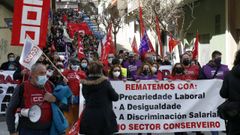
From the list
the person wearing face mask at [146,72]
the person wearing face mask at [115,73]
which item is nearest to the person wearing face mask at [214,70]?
the person wearing face mask at [146,72]

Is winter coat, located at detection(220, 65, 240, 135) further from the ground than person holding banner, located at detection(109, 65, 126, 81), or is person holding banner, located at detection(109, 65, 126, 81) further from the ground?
person holding banner, located at detection(109, 65, 126, 81)

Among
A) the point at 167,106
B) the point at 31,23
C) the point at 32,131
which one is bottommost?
the point at 32,131

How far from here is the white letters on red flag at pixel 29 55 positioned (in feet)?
22.1

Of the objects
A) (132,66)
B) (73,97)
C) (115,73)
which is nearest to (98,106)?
(73,97)

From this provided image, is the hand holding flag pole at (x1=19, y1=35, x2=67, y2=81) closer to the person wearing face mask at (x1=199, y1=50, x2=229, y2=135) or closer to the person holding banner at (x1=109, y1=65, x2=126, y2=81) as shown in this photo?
the person holding banner at (x1=109, y1=65, x2=126, y2=81)

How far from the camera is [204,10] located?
28.2 m

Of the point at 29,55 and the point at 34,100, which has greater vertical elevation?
the point at 29,55

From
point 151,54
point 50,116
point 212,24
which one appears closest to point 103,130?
point 50,116

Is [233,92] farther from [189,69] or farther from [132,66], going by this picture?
[132,66]

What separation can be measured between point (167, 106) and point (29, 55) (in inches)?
163

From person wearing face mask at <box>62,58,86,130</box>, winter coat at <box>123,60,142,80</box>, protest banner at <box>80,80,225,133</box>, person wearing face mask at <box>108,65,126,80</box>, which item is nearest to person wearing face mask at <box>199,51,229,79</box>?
protest banner at <box>80,80,225,133</box>

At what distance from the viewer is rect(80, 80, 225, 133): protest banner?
10.2 meters

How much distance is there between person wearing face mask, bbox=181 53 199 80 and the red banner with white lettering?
431 centimetres

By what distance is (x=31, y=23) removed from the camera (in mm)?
8023
